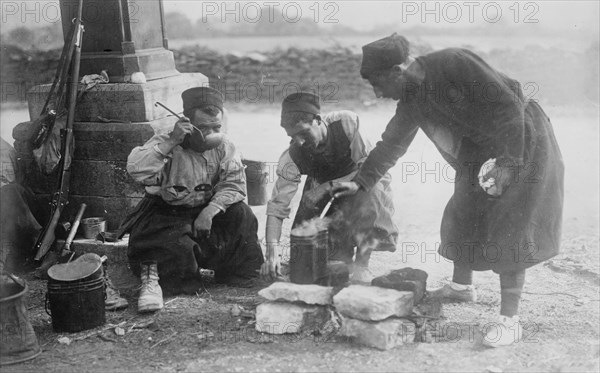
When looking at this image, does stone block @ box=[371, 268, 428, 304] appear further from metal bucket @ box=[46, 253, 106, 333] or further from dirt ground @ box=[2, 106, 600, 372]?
metal bucket @ box=[46, 253, 106, 333]

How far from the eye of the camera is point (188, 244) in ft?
17.4

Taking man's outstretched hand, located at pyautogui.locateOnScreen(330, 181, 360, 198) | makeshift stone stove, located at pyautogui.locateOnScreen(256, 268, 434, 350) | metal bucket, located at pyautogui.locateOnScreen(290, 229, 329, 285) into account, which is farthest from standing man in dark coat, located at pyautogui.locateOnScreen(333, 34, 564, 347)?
metal bucket, located at pyautogui.locateOnScreen(290, 229, 329, 285)

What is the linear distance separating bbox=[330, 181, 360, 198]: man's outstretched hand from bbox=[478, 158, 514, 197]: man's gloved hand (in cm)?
100

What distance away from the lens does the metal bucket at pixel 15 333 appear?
419 cm

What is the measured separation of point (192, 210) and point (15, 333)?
1754 mm

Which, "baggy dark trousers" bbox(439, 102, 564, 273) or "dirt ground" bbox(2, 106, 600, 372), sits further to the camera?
"baggy dark trousers" bbox(439, 102, 564, 273)

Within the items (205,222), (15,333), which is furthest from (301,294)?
(15,333)

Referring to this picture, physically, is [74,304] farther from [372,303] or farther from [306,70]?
[306,70]

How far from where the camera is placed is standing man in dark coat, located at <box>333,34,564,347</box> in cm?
417

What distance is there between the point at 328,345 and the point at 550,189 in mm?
1800

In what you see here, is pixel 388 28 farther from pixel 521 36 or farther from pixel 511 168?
pixel 511 168

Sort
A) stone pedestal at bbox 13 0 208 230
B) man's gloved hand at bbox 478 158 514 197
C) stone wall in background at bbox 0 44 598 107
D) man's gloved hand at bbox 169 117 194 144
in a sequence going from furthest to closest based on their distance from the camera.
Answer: stone wall in background at bbox 0 44 598 107 < stone pedestal at bbox 13 0 208 230 < man's gloved hand at bbox 169 117 194 144 < man's gloved hand at bbox 478 158 514 197

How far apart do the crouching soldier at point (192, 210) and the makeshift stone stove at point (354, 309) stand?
1.02 metres

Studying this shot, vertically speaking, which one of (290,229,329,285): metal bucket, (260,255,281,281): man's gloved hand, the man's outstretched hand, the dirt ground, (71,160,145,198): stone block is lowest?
the dirt ground
